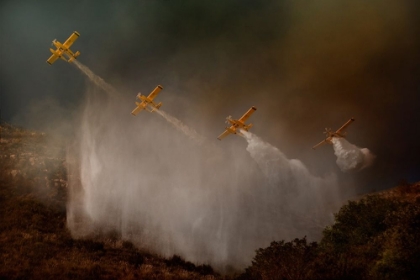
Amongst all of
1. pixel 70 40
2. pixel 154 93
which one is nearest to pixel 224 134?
pixel 154 93

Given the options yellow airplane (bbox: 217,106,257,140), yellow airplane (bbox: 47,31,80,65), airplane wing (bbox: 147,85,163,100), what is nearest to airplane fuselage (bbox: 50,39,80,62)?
yellow airplane (bbox: 47,31,80,65)

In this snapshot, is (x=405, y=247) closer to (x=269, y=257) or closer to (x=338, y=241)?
(x=338, y=241)

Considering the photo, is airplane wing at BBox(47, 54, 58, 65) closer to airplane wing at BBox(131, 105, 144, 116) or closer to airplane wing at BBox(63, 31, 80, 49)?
airplane wing at BBox(63, 31, 80, 49)

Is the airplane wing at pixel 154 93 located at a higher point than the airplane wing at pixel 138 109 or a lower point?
higher

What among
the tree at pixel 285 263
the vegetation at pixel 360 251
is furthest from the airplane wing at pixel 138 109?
the vegetation at pixel 360 251

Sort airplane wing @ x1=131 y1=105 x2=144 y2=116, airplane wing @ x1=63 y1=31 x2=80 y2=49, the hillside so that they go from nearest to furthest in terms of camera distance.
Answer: the hillside < airplane wing @ x1=63 y1=31 x2=80 y2=49 < airplane wing @ x1=131 y1=105 x2=144 y2=116

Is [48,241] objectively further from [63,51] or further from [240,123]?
[240,123]

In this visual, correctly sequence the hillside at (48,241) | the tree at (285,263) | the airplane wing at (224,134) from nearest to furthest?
1. the tree at (285,263)
2. the hillside at (48,241)
3. the airplane wing at (224,134)

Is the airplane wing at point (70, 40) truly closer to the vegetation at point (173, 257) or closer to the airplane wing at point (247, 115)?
the vegetation at point (173, 257)
